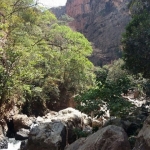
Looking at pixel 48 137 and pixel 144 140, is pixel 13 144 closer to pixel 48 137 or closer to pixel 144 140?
pixel 48 137

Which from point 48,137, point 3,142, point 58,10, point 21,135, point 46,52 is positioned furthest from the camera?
point 58,10

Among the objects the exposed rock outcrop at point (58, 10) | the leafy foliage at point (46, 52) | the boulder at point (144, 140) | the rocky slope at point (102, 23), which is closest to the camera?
the boulder at point (144, 140)

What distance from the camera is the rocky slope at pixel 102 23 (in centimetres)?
4288

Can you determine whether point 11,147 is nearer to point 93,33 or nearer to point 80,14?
point 93,33

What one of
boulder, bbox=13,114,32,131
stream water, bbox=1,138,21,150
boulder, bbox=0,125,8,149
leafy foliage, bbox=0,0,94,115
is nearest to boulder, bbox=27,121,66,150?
stream water, bbox=1,138,21,150

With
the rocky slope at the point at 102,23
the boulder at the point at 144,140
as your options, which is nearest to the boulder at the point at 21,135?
the boulder at the point at 144,140

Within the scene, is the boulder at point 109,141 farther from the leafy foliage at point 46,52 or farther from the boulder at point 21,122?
the leafy foliage at point 46,52

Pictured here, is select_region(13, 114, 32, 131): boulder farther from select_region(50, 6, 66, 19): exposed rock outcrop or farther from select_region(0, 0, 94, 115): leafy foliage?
select_region(50, 6, 66, 19): exposed rock outcrop

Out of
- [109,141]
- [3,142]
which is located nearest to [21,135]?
[3,142]

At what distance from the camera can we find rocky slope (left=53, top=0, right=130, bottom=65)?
42.9m

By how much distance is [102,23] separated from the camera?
1833 inches

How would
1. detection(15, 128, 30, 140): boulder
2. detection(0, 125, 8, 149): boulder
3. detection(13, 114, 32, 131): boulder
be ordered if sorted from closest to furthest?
detection(0, 125, 8, 149): boulder, detection(15, 128, 30, 140): boulder, detection(13, 114, 32, 131): boulder

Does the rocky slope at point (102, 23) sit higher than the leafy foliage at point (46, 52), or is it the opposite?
the rocky slope at point (102, 23)

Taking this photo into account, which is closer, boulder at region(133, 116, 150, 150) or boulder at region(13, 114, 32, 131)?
boulder at region(133, 116, 150, 150)
